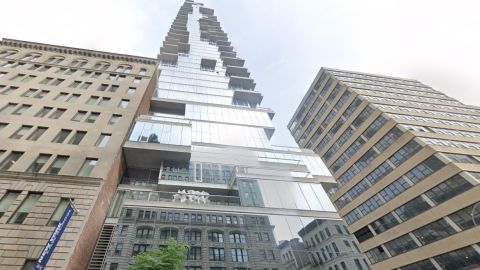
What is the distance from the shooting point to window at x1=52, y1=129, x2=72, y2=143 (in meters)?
23.1

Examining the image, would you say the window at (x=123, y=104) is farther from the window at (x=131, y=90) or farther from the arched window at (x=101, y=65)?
the arched window at (x=101, y=65)

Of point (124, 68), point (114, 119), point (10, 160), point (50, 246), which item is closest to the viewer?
point (50, 246)

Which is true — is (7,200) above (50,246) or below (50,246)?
above

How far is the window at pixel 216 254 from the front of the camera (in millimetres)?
19125

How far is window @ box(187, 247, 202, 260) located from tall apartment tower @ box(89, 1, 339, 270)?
0.07m

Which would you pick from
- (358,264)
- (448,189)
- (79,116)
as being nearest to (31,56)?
(79,116)

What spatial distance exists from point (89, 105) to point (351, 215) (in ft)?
176

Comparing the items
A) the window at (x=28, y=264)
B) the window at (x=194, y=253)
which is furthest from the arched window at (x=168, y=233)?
the window at (x=28, y=264)

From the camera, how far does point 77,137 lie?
2394 cm

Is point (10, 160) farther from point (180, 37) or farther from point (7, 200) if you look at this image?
point (180, 37)

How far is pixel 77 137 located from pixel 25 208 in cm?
Result: 850

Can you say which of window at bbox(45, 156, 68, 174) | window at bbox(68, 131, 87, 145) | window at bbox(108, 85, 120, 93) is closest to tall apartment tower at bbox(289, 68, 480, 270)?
window at bbox(45, 156, 68, 174)

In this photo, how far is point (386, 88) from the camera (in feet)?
211

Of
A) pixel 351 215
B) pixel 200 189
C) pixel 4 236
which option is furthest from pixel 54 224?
pixel 351 215
